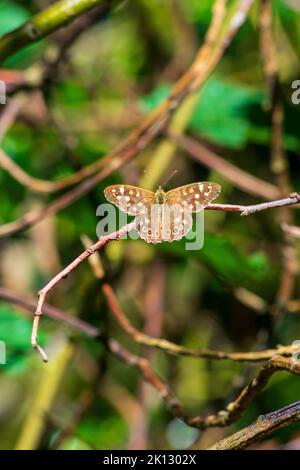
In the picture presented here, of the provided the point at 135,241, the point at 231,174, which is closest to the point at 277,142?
the point at 231,174

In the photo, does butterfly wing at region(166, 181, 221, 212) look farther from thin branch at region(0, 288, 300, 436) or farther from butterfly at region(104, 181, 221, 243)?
thin branch at region(0, 288, 300, 436)

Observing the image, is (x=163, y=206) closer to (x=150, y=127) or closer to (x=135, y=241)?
(x=150, y=127)

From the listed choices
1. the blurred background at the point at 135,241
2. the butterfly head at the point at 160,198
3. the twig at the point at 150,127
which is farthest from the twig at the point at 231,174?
the butterfly head at the point at 160,198

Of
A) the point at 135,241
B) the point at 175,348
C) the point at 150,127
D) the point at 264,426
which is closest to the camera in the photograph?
the point at 264,426
